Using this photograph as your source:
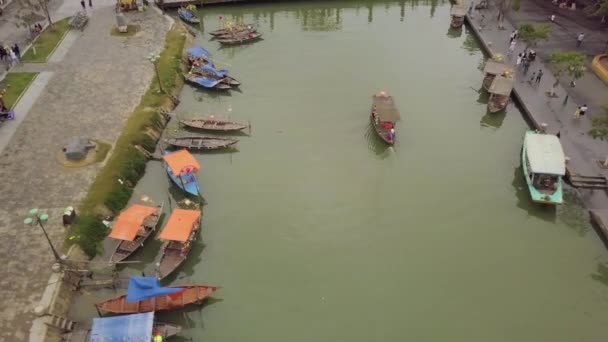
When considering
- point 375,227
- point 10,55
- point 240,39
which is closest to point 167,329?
point 375,227


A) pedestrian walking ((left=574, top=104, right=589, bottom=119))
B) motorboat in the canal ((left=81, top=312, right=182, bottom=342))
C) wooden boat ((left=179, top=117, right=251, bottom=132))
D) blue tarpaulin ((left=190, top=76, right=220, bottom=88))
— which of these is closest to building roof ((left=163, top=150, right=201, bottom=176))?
wooden boat ((left=179, top=117, right=251, bottom=132))

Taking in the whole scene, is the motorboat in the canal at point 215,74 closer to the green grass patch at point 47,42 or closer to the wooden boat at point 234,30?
the wooden boat at point 234,30

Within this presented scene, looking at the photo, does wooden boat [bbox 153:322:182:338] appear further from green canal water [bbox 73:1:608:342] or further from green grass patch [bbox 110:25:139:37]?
green grass patch [bbox 110:25:139:37]

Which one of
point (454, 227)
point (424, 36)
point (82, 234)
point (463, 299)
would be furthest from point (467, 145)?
point (82, 234)

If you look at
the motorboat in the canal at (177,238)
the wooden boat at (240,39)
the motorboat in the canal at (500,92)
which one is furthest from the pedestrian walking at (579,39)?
the motorboat in the canal at (177,238)

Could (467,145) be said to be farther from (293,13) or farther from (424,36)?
(293,13)

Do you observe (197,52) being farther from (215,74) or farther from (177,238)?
(177,238)

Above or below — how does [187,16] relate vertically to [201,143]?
above
